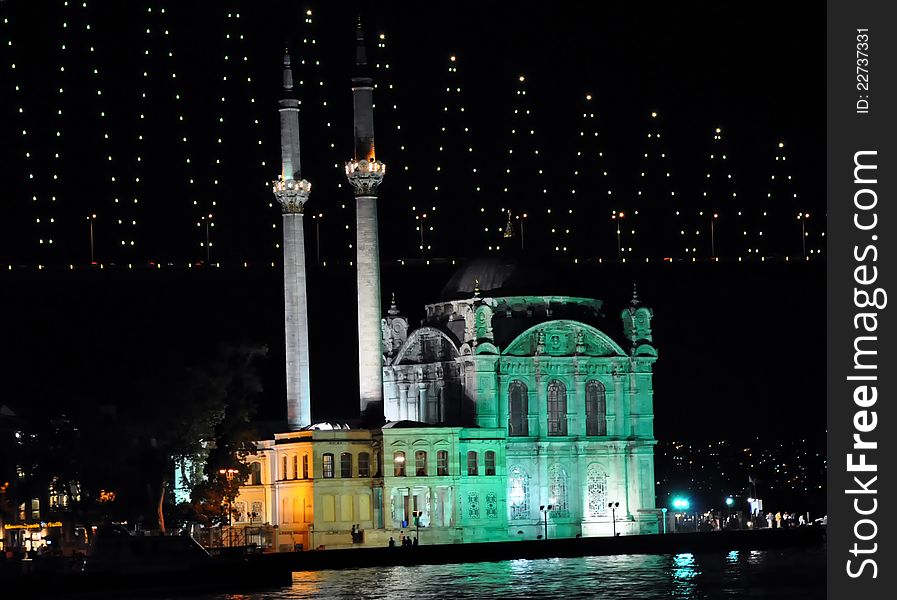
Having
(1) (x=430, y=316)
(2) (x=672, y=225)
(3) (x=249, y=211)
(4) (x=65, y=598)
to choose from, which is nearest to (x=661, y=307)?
(2) (x=672, y=225)

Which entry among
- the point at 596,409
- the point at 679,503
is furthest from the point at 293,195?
the point at 679,503

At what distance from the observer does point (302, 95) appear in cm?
8881

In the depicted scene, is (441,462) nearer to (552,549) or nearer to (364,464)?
(364,464)

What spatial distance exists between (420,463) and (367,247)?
822 cm

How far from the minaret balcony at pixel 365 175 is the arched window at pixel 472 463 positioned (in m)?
10.5

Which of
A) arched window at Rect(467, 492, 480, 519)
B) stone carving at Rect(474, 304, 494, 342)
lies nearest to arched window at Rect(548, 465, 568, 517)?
arched window at Rect(467, 492, 480, 519)

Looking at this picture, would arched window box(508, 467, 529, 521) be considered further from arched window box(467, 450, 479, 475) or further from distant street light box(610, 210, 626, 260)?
distant street light box(610, 210, 626, 260)

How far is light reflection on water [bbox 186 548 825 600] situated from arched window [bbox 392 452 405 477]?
6.49 m

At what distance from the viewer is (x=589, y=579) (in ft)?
214

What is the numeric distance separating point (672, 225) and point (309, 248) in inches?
644

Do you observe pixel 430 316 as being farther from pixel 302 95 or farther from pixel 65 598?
pixel 65 598

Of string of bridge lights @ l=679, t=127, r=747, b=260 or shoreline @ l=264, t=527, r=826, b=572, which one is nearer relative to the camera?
shoreline @ l=264, t=527, r=826, b=572

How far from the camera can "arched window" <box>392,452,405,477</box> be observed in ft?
260

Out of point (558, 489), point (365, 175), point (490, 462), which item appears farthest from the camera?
point (558, 489)
